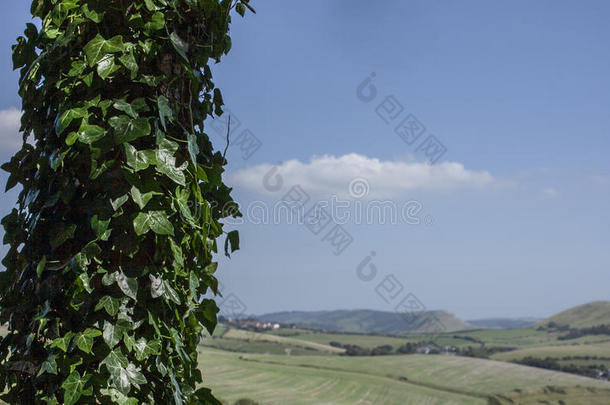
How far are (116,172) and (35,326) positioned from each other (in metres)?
0.52

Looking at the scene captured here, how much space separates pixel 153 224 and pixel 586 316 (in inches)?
2677

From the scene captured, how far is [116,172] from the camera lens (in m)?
1.43

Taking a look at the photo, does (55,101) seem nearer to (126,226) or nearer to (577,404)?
(126,226)

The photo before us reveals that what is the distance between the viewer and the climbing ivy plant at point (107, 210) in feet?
4.60

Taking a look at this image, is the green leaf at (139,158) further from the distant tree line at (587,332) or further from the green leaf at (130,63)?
the distant tree line at (587,332)

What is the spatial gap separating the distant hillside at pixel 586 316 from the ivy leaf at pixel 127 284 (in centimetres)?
6298

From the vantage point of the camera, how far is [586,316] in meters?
58.5

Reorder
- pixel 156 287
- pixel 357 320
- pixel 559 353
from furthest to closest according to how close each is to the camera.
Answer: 1. pixel 357 320
2. pixel 559 353
3. pixel 156 287

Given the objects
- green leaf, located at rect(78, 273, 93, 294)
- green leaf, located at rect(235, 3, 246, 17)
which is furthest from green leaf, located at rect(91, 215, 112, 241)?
green leaf, located at rect(235, 3, 246, 17)

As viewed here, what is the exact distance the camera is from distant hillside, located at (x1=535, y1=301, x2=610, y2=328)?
5591 centimetres

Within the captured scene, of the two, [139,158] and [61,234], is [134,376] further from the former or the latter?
[139,158]

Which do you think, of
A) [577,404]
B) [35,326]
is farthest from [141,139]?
[577,404]

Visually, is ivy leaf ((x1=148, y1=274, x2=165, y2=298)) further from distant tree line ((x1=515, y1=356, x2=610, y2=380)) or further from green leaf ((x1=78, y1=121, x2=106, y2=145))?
distant tree line ((x1=515, y1=356, x2=610, y2=380))

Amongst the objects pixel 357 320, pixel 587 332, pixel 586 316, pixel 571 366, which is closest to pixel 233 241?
pixel 571 366
